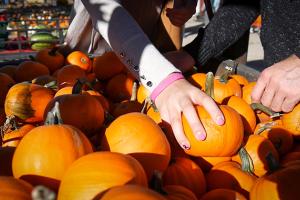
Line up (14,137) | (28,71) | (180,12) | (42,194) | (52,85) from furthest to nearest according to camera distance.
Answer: (180,12)
(28,71)
(52,85)
(14,137)
(42,194)

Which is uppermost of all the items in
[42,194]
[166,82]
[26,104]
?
[42,194]

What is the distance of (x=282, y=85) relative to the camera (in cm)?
135

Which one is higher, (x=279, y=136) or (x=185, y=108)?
(x=185, y=108)

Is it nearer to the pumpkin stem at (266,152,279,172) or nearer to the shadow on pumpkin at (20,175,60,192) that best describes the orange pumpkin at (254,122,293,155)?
the pumpkin stem at (266,152,279,172)

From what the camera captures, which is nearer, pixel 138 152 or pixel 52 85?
pixel 138 152

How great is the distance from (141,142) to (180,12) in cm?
143

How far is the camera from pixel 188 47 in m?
2.38

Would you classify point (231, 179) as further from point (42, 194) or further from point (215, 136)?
point (42, 194)

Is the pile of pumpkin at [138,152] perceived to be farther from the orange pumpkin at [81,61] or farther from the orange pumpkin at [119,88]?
the orange pumpkin at [81,61]

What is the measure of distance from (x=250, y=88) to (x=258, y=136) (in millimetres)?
454

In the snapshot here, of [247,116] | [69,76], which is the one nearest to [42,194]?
[247,116]

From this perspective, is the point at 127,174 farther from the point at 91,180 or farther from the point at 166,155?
the point at 166,155

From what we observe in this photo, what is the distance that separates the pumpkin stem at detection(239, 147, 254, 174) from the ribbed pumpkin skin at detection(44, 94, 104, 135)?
21.5 inches

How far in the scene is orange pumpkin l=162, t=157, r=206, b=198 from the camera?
1.05 metres
